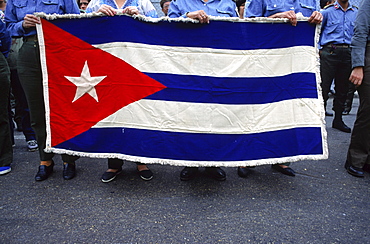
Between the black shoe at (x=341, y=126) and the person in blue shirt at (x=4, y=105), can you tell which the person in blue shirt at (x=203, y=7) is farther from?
the black shoe at (x=341, y=126)

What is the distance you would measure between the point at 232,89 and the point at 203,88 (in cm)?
27

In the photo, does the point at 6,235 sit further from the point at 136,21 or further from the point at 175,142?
the point at 136,21

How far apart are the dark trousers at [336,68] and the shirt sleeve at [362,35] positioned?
71.0 inches

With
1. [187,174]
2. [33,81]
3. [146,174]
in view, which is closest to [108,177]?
[146,174]

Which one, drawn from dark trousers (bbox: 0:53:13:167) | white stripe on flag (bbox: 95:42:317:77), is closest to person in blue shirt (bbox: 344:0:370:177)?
white stripe on flag (bbox: 95:42:317:77)

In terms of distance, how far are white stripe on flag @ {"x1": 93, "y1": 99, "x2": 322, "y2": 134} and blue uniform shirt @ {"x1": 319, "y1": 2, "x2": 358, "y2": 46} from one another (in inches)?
108

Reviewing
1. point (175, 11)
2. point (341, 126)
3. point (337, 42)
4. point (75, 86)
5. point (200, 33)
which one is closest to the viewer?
point (200, 33)

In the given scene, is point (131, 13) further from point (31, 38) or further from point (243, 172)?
point (243, 172)

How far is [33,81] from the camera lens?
9.59ft

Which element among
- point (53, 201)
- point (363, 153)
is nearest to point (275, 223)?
point (363, 153)

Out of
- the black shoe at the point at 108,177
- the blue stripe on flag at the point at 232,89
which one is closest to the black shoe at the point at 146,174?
the black shoe at the point at 108,177

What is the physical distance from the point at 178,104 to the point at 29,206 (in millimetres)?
1559

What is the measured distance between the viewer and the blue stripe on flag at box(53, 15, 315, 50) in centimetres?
257

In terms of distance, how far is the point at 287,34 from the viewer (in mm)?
2631
